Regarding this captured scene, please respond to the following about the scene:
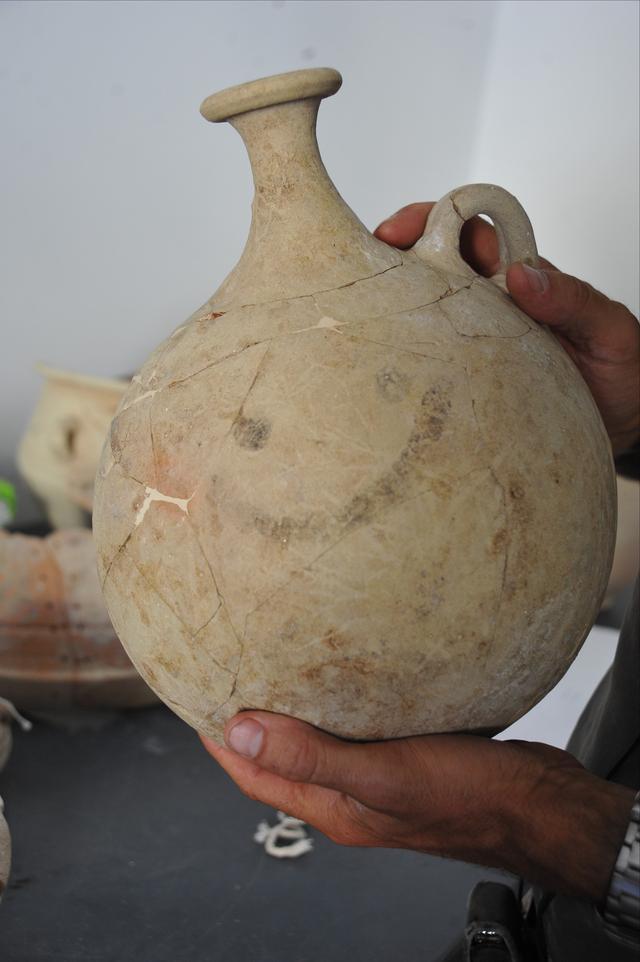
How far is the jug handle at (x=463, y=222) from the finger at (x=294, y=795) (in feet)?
2.13

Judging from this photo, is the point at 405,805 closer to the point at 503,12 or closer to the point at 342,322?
the point at 342,322

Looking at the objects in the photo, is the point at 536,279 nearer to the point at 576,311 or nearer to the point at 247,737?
the point at 576,311

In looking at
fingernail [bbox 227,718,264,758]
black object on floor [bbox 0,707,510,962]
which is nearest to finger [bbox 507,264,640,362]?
fingernail [bbox 227,718,264,758]

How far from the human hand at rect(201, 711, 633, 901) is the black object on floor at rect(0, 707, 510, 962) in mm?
532

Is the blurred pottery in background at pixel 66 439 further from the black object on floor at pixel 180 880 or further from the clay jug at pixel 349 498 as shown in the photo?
the clay jug at pixel 349 498

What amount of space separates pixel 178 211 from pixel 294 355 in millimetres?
2055

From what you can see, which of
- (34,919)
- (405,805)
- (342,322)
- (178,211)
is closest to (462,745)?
(405,805)

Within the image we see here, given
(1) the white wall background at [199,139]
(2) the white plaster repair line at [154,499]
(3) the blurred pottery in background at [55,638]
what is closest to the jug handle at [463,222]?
(2) the white plaster repair line at [154,499]

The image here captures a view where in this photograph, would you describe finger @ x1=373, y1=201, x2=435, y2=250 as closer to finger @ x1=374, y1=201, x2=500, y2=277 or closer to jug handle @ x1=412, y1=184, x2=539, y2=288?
finger @ x1=374, y1=201, x2=500, y2=277

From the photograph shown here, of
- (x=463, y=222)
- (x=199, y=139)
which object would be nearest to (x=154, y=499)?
(x=463, y=222)

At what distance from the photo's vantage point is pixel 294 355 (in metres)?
1.03

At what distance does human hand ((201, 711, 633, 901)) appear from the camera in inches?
40.6

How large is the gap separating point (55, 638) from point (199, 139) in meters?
1.49

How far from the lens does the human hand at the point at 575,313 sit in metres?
1.20
